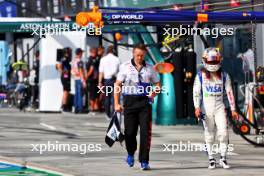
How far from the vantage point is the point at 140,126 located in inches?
486

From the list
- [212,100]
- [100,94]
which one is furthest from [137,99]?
[100,94]

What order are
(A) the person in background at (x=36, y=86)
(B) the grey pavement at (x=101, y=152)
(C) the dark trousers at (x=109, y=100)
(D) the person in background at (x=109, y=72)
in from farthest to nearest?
(A) the person in background at (x=36, y=86)
(D) the person in background at (x=109, y=72)
(C) the dark trousers at (x=109, y=100)
(B) the grey pavement at (x=101, y=152)

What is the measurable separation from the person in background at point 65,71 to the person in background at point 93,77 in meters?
0.68

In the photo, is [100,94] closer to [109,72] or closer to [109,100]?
[109,100]

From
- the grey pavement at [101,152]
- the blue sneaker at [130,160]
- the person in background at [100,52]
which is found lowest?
the grey pavement at [101,152]

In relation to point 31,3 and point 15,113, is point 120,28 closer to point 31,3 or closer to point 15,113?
point 15,113

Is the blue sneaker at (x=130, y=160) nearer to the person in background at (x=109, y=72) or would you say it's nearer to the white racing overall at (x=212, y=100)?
the white racing overall at (x=212, y=100)

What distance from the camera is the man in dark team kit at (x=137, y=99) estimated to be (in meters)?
12.3

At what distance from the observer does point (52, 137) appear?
17047 millimetres

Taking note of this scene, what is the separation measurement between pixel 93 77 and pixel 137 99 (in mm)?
11987

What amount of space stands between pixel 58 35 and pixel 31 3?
9.59m

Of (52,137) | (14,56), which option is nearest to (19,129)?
(52,137)

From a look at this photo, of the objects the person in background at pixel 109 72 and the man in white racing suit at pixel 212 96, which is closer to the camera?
the man in white racing suit at pixel 212 96

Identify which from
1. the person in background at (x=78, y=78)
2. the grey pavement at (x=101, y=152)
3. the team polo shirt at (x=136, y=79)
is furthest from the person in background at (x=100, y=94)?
the team polo shirt at (x=136, y=79)
